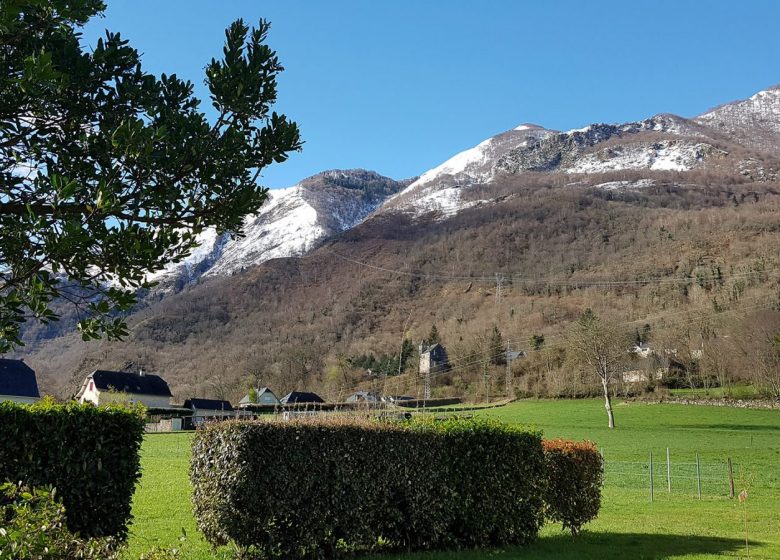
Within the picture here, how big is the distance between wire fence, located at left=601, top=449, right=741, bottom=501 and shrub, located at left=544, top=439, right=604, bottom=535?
487 inches

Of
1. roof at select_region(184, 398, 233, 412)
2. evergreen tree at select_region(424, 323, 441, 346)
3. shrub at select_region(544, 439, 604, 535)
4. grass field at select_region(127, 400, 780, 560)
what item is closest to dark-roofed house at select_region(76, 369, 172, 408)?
roof at select_region(184, 398, 233, 412)

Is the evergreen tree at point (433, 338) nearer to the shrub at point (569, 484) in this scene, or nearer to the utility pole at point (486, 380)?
the utility pole at point (486, 380)

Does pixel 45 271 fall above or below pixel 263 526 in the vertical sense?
above

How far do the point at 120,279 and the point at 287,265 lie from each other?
634ft

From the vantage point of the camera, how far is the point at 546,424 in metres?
59.7

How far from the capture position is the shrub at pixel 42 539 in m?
3.35

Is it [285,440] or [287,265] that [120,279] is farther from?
[287,265]

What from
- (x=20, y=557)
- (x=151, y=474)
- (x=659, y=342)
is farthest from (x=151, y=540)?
(x=659, y=342)

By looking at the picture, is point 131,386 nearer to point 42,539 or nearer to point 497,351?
point 497,351

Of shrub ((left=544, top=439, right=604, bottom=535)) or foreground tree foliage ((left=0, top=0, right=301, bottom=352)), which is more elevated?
foreground tree foliage ((left=0, top=0, right=301, bottom=352))

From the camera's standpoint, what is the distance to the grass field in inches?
504

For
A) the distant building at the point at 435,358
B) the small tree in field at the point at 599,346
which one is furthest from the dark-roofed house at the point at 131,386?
the small tree in field at the point at 599,346

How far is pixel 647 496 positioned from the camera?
2653 cm

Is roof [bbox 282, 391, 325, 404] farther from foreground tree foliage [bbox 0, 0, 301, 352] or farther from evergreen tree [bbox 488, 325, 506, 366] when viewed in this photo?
foreground tree foliage [bbox 0, 0, 301, 352]
